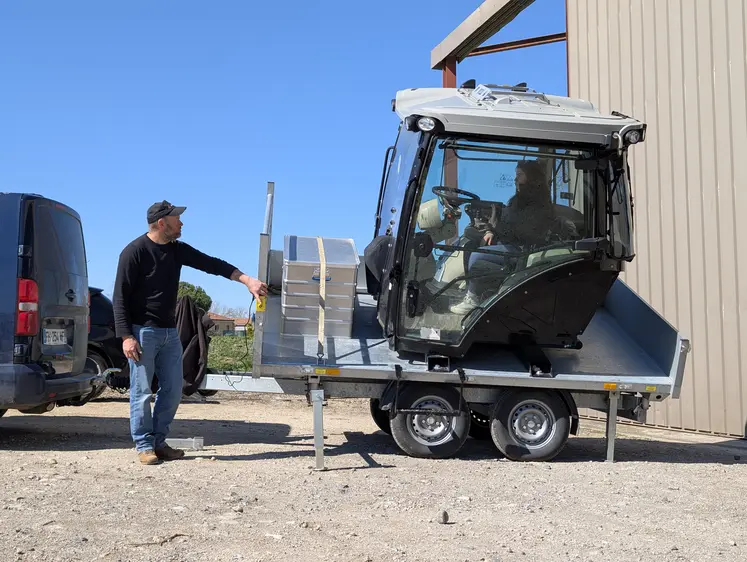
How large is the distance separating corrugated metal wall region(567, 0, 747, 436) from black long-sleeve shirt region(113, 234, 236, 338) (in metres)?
6.83

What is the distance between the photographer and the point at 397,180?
25.7ft

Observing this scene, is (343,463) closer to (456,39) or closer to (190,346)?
(190,346)

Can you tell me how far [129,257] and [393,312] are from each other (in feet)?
7.43

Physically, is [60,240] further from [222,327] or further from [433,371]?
[222,327]

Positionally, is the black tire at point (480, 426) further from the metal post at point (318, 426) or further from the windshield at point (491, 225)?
the metal post at point (318, 426)

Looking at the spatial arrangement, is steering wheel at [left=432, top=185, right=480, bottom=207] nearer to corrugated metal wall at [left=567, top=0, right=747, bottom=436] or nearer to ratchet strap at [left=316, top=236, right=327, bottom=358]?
ratchet strap at [left=316, top=236, right=327, bottom=358]

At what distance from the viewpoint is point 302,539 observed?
14.3 ft

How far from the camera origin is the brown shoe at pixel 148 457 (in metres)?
6.40

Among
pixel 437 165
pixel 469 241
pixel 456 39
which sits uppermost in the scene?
pixel 456 39

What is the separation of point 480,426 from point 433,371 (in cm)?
185

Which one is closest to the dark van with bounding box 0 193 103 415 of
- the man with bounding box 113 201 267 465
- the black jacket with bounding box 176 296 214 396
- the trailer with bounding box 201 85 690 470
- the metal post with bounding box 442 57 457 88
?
the man with bounding box 113 201 267 465

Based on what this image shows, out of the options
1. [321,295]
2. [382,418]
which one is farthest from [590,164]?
[382,418]

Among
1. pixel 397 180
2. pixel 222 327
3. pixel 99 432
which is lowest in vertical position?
pixel 99 432

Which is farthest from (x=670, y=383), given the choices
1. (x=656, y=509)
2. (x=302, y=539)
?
(x=302, y=539)
